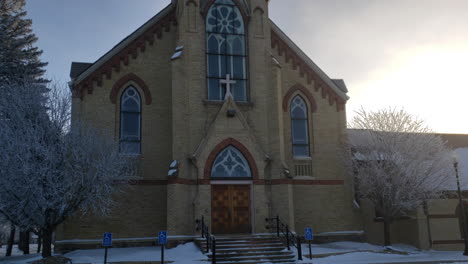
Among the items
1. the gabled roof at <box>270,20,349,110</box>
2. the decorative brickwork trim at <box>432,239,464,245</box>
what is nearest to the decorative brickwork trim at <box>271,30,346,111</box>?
the gabled roof at <box>270,20,349,110</box>

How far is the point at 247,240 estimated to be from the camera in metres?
19.8

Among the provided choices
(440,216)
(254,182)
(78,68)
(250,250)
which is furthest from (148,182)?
(440,216)

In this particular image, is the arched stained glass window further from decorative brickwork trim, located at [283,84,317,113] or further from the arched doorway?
decorative brickwork trim, located at [283,84,317,113]

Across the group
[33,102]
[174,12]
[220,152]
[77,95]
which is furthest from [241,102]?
[33,102]

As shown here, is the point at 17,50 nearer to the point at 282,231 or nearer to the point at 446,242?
the point at 282,231

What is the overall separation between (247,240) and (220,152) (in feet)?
14.4

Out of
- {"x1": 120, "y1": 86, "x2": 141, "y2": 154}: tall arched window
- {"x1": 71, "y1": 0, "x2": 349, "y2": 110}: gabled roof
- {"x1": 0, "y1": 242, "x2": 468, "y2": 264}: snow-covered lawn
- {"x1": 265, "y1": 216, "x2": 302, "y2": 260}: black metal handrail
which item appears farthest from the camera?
{"x1": 71, "y1": 0, "x2": 349, "y2": 110}: gabled roof

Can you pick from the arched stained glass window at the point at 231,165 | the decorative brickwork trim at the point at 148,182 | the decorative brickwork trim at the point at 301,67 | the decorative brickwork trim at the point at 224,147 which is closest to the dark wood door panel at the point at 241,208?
the arched stained glass window at the point at 231,165

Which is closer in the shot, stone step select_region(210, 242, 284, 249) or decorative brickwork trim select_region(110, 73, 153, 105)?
stone step select_region(210, 242, 284, 249)

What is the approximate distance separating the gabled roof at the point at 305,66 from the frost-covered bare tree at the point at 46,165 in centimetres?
1120

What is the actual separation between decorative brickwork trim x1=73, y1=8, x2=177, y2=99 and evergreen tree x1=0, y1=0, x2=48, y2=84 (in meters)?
7.04

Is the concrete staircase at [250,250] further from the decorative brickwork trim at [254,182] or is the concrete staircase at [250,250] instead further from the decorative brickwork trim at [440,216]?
the decorative brickwork trim at [440,216]

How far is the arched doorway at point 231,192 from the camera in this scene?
21.6 m

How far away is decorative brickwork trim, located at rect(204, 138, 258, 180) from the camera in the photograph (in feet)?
70.7
